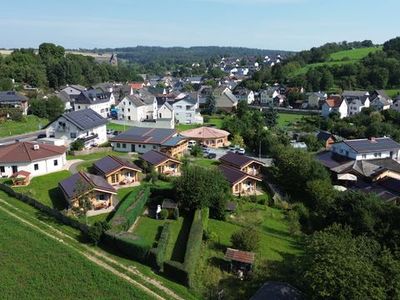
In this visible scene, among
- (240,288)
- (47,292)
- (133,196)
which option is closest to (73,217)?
(133,196)

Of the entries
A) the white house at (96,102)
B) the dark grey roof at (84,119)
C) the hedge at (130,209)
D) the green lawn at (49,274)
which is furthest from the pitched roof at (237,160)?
the white house at (96,102)

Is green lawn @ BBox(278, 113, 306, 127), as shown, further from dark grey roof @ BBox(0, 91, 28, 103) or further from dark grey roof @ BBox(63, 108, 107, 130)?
dark grey roof @ BBox(0, 91, 28, 103)

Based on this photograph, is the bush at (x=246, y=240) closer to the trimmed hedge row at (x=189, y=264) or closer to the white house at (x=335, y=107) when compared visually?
the trimmed hedge row at (x=189, y=264)

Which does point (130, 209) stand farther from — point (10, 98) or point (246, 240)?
point (10, 98)

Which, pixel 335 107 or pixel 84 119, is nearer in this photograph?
pixel 84 119

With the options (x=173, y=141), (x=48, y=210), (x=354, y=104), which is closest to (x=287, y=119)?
(x=354, y=104)
